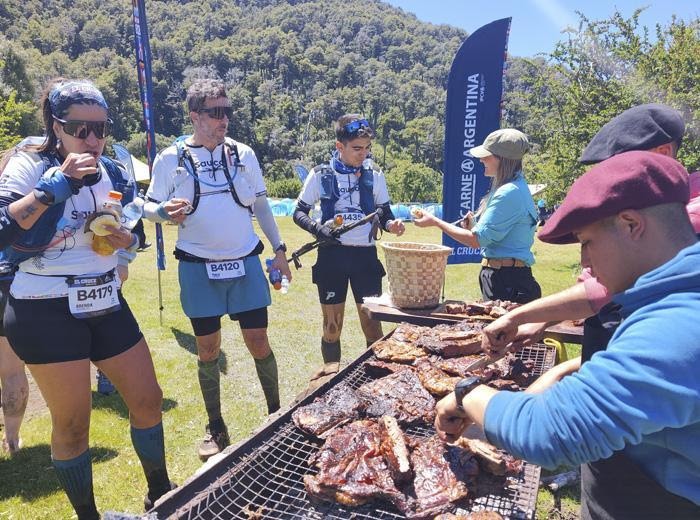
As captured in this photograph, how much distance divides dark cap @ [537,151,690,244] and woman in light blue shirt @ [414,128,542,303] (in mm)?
2777

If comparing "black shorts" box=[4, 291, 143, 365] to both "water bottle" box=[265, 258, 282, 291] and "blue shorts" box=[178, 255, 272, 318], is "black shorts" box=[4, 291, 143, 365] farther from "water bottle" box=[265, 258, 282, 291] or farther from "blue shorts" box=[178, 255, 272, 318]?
"water bottle" box=[265, 258, 282, 291]

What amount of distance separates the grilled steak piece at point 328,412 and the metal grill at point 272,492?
0.26 feet

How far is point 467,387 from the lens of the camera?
170 cm

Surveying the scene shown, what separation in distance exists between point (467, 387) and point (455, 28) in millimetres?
207638

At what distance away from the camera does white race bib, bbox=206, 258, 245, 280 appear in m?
4.02

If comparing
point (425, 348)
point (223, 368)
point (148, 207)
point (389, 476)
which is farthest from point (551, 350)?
point (223, 368)

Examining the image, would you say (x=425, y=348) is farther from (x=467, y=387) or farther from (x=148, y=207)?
(x=148, y=207)

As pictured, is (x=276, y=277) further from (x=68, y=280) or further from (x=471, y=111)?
(x=471, y=111)

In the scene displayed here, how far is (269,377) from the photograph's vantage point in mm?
4504

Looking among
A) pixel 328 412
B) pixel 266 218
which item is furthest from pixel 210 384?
pixel 328 412

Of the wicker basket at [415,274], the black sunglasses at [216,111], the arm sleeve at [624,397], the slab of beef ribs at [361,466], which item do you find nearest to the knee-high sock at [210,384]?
the wicker basket at [415,274]

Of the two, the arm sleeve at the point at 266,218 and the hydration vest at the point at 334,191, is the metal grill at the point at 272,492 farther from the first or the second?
the hydration vest at the point at 334,191

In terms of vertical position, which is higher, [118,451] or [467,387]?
[467,387]

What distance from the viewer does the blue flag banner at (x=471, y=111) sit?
7.87m
